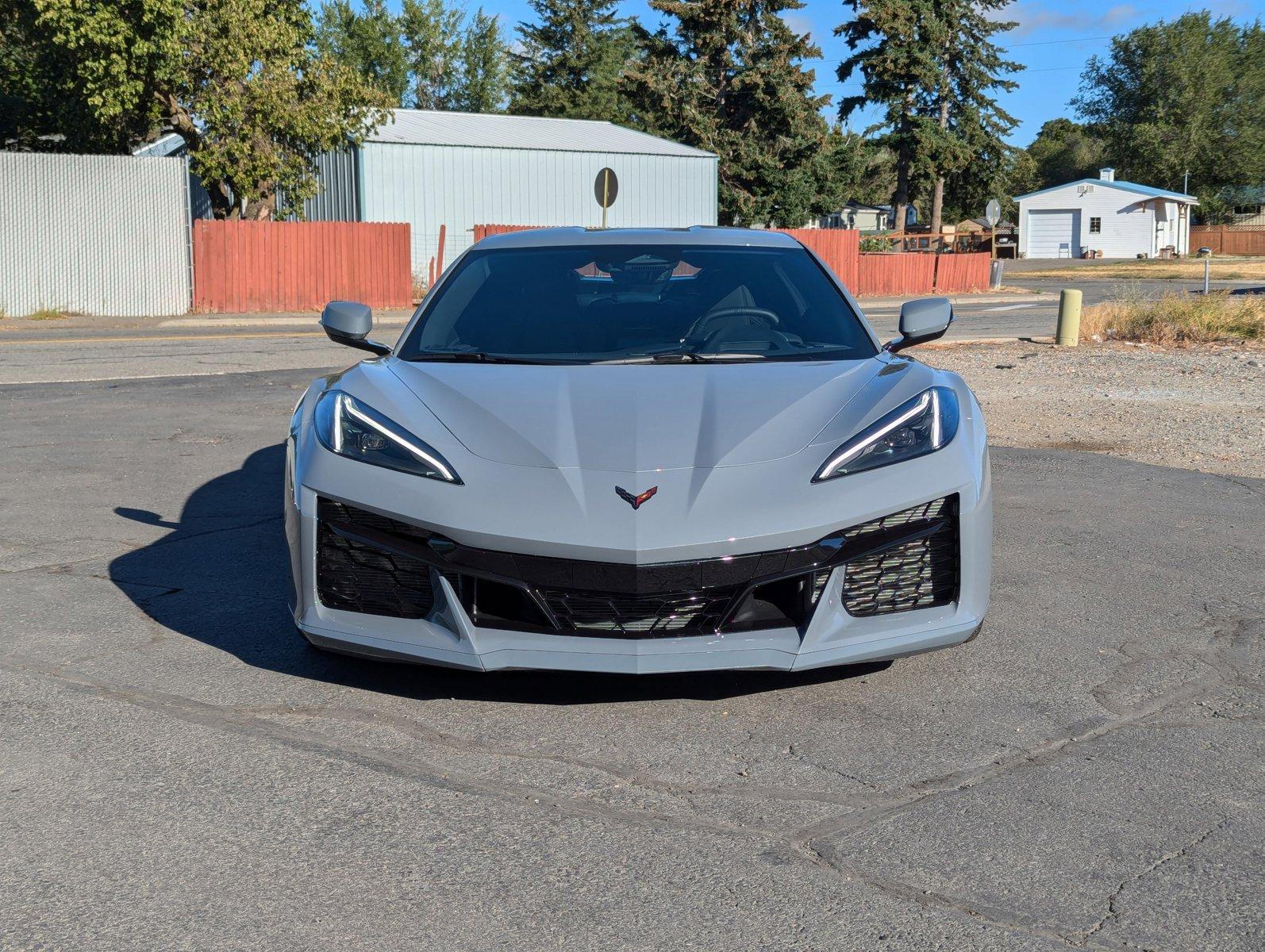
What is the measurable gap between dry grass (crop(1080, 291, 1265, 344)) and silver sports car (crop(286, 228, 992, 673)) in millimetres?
15262

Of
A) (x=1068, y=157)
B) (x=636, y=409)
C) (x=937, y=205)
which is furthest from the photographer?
(x=1068, y=157)

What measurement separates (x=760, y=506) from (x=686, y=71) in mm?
51761

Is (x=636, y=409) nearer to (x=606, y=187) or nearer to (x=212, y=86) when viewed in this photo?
(x=606, y=187)

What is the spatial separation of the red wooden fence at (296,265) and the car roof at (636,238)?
71.6 ft

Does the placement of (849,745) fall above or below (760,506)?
below

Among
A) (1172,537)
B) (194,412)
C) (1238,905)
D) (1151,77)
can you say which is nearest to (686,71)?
(194,412)

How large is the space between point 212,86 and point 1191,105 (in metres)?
88.1

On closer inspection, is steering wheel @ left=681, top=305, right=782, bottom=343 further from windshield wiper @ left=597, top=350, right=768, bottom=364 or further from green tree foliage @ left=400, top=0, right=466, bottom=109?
green tree foliage @ left=400, top=0, right=466, bottom=109

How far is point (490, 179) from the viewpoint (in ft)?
126

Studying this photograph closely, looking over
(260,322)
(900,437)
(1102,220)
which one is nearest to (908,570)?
(900,437)

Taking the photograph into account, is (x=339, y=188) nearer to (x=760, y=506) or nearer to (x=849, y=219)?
(x=760, y=506)

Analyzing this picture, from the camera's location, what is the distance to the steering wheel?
5.10 meters

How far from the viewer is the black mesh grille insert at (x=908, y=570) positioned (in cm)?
382

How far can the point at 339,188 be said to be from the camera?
38.1 metres
